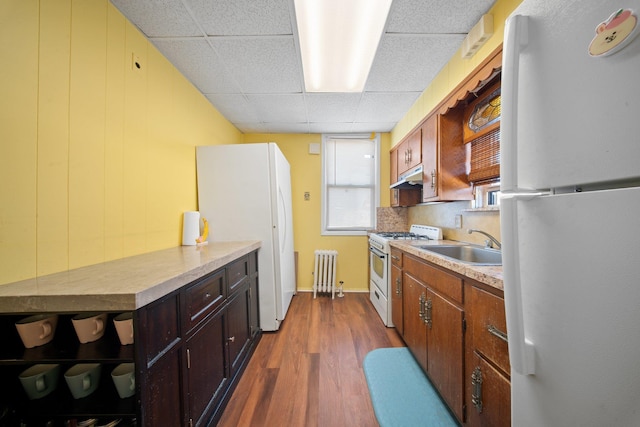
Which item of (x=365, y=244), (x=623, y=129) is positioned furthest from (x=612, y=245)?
(x=365, y=244)

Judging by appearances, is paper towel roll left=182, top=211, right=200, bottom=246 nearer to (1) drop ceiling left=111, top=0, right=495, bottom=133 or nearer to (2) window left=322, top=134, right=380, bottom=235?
(1) drop ceiling left=111, top=0, right=495, bottom=133

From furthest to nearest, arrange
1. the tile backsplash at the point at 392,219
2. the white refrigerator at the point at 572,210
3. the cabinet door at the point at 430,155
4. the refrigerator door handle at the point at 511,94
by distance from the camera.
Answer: the tile backsplash at the point at 392,219, the cabinet door at the point at 430,155, the refrigerator door handle at the point at 511,94, the white refrigerator at the point at 572,210

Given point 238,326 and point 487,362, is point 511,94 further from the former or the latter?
point 238,326

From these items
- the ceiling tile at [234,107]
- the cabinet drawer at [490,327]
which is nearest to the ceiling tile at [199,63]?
the ceiling tile at [234,107]

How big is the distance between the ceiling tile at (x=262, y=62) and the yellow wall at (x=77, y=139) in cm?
54

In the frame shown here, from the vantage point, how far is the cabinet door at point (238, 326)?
161cm

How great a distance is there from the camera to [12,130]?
3.09ft

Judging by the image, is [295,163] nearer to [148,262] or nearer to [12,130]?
[148,262]

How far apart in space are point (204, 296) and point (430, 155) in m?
2.13

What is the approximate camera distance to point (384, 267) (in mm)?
2484

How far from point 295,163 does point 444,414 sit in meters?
3.13

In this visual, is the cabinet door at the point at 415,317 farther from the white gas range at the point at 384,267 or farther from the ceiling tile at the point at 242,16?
the ceiling tile at the point at 242,16

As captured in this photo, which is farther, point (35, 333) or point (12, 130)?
point (12, 130)

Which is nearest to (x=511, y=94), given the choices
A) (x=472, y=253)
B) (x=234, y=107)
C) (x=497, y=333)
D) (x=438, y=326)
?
(x=497, y=333)
